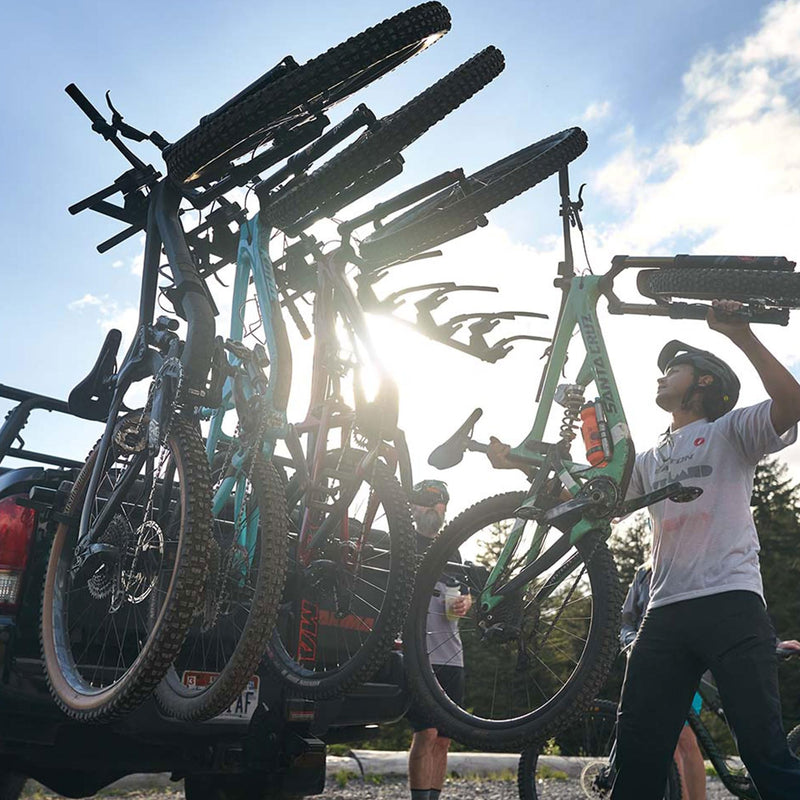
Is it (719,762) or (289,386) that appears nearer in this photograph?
(289,386)

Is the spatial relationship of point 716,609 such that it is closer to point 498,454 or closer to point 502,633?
point 502,633

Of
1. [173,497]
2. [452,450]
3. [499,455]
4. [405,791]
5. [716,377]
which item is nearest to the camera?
[173,497]

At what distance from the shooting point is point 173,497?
323cm

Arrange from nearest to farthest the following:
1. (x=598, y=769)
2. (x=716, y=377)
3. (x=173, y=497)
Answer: (x=173, y=497), (x=716, y=377), (x=598, y=769)

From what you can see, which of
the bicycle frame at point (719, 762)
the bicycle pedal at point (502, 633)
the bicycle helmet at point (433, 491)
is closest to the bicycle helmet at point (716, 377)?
the bicycle pedal at point (502, 633)

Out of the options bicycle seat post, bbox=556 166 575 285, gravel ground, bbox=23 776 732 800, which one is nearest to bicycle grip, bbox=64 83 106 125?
bicycle seat post, bbox=556 166 575 285

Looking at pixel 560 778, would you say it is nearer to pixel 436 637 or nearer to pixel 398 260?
pixel 436 637

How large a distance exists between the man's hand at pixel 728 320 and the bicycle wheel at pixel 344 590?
1.49 metres

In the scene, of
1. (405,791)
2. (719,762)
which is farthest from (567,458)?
(405,791)

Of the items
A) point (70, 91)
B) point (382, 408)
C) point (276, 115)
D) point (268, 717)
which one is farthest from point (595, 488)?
point (70, 91)

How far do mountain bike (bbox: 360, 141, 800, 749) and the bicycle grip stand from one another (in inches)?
94.2

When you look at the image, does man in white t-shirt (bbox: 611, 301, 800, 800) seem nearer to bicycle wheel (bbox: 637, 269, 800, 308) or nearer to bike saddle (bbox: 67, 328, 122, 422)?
bicycle wheel (bbox: 637, 269, 800, 308)

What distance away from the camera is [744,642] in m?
Result: 2.65

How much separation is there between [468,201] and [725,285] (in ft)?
5.12
